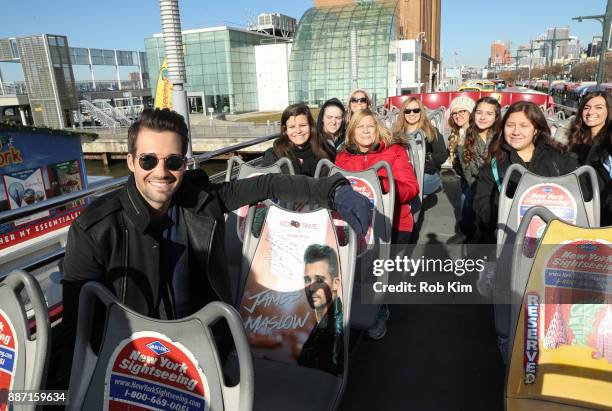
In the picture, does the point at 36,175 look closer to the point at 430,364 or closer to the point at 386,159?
the point at 386,159

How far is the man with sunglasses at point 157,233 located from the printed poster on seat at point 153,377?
0.94ft

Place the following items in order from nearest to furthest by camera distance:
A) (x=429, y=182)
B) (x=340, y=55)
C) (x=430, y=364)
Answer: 1. (x=430, y=364)
2. (x=429, y=182)
3. (x=340, y=55)

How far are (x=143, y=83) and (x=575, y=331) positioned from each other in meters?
57.0

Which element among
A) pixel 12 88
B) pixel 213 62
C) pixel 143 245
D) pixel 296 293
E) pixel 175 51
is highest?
pixel 213 62

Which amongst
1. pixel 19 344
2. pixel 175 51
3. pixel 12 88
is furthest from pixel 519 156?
pixel 12 88

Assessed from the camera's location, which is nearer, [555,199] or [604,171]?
[555,199]

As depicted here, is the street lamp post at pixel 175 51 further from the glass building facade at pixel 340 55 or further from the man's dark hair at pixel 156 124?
the glass building facade at pixel 340 55

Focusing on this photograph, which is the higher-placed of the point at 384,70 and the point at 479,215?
the point at 384,70

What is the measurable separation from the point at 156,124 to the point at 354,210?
95 cm

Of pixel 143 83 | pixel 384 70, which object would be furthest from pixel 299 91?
pixel 143 83

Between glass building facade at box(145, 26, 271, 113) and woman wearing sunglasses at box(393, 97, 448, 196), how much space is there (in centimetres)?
3793

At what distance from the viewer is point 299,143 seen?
3.96 m

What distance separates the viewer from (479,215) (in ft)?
10.6

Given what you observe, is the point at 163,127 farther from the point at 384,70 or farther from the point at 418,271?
the point at 384,70
